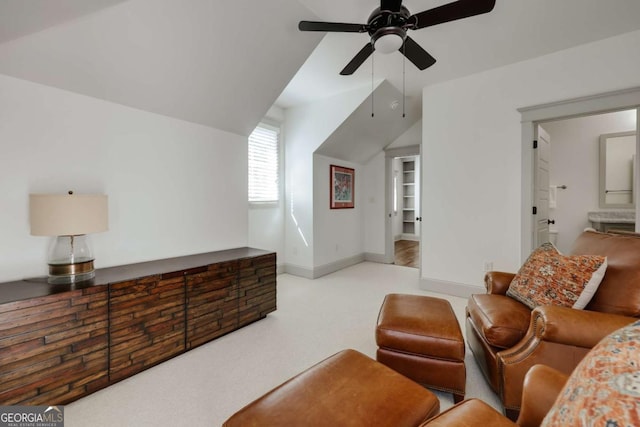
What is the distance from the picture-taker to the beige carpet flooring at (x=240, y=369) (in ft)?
4.96

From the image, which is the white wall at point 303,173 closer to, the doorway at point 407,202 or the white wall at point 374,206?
the white wall at point 374,206

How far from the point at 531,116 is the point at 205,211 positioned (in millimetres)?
3727

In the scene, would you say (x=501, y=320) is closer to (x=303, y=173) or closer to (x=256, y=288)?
(x=256, y=288)

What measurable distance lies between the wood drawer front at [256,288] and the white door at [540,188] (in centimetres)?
302

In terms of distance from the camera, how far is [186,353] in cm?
212

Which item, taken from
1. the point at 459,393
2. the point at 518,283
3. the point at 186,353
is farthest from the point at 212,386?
the point at 518,283

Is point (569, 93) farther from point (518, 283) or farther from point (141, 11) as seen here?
point (141, 11)

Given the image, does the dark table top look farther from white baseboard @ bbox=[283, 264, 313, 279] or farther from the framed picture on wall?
the framed picture on wall

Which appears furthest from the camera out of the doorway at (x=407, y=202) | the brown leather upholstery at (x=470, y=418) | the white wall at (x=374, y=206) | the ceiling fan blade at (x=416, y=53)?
the doorway at (x=407, y=202)

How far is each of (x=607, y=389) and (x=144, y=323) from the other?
227 centimetres

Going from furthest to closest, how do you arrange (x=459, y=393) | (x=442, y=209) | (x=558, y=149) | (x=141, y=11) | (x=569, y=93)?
(x=558, y=149), (x=442, y=209), (x=569, y=93), (x=141, y=11), (x=459, y=393)

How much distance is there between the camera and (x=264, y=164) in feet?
13.8

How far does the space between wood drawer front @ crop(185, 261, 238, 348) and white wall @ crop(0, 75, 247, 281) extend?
0.56 meters

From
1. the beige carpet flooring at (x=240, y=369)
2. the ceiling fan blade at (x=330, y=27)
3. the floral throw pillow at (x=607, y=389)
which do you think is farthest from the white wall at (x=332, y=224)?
the floral throw pillow at (x=607, y=389)
